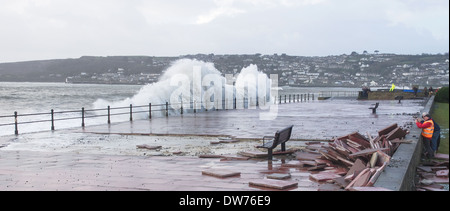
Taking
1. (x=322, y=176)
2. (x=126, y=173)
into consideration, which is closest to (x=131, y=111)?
(x=126, y=173)

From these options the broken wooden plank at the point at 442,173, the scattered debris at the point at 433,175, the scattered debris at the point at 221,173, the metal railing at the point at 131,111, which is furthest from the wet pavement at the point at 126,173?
the metal railing at the point at 131,111

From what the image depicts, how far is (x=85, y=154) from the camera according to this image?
10055mm

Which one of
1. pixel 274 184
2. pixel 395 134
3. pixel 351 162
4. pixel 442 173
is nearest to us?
pixel 274 184

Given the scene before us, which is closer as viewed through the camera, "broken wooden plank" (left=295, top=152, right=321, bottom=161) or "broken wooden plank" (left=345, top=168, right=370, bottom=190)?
"broken wooden plank" (left=345, top=168, right=370, bottom=190)

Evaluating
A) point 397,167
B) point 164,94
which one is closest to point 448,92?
point 164,94

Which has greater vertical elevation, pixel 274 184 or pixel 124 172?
pixel 274 184

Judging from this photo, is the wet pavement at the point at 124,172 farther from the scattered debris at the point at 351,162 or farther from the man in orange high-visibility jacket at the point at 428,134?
the man in orange high-visibility jacket at the point at 428,134

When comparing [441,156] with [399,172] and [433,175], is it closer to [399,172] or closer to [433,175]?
[433,175]

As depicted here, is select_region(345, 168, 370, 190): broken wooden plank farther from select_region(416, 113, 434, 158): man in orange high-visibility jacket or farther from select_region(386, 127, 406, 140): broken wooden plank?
select_region(416, 113, 434, 158): man in orange high-visibility jacket

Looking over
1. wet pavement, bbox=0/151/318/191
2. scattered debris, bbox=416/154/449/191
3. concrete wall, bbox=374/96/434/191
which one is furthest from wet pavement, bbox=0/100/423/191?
scattered debris, bbox=416/154/449/191

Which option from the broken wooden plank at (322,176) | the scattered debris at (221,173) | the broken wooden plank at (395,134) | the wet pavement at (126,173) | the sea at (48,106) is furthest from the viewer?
the sea at (48,106)

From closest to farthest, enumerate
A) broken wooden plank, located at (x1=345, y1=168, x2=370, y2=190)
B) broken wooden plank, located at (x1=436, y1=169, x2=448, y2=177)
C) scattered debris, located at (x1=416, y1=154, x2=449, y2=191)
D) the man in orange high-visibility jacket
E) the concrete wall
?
1. the concrete wall
2. broken wooden plank, located at (x1=345, y1=168, x2=370, y2=190)
3. scattered debris, located at (x1=416, y1=154, x2=449, y2=191)
4. broken wooden plank, located at (x1=436, y1=169, x2=448, y2=177)
5. the man in orange high-visibility jacket
